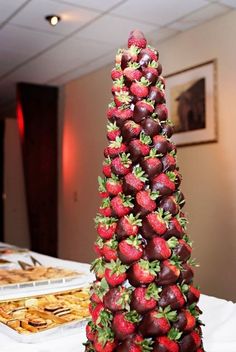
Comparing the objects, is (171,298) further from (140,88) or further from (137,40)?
(137,40)

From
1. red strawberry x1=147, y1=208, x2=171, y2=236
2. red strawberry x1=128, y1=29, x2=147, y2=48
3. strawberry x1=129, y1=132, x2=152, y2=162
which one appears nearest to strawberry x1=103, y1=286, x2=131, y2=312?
red strawberry x1=147, y1=208, x2=171, y2=236

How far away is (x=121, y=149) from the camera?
0.89 m

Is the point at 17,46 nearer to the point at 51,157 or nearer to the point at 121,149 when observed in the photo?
the point at 51,157

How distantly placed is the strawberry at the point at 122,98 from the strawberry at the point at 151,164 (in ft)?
0.38

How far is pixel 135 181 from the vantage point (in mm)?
859

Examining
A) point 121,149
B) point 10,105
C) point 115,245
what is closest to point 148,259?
point 115,245

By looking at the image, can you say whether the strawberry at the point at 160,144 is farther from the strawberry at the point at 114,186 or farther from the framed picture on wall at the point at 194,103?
the framed picture on wall at the point at 194,103

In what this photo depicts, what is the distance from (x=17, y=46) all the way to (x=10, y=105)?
3049mm

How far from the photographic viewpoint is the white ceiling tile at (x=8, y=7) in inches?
Result: 128

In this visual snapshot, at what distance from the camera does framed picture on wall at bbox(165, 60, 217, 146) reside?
3.71 meters

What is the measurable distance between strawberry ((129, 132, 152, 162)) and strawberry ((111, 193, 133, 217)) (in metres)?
0.08

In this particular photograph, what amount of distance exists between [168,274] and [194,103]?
10.5ft

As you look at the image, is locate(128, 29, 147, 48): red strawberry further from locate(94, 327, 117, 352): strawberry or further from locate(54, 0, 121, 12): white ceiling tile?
locate(54, 0, 121, 12): white ceiling tile

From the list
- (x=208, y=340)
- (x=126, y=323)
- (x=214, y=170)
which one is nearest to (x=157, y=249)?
(x=126, y=323)
